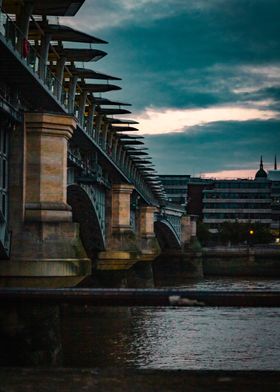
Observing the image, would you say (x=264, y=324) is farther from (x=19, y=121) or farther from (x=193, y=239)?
(x=193, y=239)

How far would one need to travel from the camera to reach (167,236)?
324 feet

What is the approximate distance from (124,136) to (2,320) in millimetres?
34540

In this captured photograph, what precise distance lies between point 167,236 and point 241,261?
1615 centimetres

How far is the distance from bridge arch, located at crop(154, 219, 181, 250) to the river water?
42.5m

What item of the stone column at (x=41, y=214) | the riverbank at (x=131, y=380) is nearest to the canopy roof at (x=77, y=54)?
the stone column at (x=41, y=214)

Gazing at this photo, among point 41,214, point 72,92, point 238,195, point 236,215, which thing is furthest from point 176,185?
point 41,214

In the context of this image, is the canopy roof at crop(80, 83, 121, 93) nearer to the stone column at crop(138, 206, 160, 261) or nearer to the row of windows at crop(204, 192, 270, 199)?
the stone column at crop(138, 206, 160, 261)

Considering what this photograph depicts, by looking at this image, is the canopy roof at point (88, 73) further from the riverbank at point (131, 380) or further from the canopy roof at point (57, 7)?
the riverbank at point (131, 380)

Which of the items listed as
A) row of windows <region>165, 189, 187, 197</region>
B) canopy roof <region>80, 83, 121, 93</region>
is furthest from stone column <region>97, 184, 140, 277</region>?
row of windows <region>165, 189, 187, 197</region>

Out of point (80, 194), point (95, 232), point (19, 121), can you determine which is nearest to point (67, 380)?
point (19, 121)

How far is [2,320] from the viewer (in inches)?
620

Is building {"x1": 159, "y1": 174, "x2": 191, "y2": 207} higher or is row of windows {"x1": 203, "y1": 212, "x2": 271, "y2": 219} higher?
building {"x1": 159, "y1": 174, "x2": 191, "y2": 207}

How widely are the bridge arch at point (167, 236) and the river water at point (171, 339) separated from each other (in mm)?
42471

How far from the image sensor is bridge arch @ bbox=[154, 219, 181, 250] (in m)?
93.9
